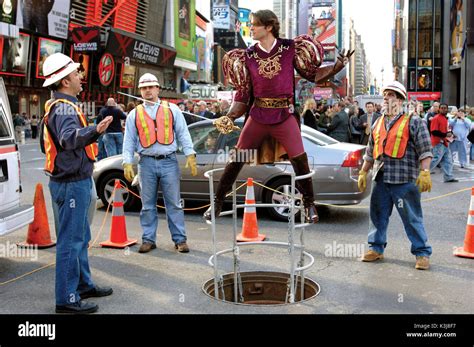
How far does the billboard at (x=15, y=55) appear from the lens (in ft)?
100

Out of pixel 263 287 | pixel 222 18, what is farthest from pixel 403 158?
pixel 222 18

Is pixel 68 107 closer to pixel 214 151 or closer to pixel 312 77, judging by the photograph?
pixel 312 77

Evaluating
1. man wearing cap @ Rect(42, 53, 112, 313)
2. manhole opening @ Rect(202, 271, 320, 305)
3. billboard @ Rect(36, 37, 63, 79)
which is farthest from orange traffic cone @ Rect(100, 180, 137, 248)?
billboard @ Rect(36, 37, 63, 79)

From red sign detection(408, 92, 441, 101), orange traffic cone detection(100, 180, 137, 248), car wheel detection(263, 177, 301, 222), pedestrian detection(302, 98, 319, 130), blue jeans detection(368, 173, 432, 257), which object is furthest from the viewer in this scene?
red sign detection(408, 92, 441, 101)

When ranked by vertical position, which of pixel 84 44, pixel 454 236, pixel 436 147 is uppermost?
pixel 84 44

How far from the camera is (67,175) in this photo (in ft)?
15.6

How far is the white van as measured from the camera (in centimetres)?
602

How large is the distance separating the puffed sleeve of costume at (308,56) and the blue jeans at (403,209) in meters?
2.51

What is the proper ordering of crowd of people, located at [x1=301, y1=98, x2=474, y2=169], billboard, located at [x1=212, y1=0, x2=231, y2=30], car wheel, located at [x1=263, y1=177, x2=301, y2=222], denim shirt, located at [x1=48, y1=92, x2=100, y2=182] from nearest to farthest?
denim shirt, located at [x1=48, y1=92, x2=100, y2=182] < car wheel, located at [x1=263, y1=177, x2=301, y2=222] < crowd of people, located at [x1=301, y1=98, x2=474, y2=169] < billboard, located at [x1=212, y1=0, x2=231, y2=30]

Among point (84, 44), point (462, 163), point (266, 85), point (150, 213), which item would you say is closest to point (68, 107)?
point (266, 85)

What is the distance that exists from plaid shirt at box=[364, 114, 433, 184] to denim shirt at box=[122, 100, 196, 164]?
7.67 ft

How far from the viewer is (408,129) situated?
6.25 meters

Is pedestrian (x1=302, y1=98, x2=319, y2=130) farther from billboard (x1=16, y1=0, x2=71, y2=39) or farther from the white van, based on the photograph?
billboard (x1=16, y1=0, x2=71, y2=39)
